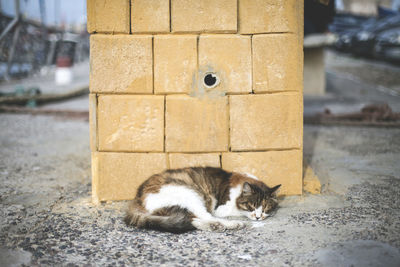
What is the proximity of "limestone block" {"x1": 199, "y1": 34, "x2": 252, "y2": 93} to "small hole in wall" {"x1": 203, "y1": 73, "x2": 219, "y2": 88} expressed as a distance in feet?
0.11

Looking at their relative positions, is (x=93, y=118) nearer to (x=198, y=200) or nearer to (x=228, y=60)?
(x=198, y=200)

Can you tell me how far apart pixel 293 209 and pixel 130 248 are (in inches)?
61.9

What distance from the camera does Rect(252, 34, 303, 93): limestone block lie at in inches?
139

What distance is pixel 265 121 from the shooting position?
11.9 ft

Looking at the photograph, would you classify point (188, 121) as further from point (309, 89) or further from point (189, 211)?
point (309, 89)

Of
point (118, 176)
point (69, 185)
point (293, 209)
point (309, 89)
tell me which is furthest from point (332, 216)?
point (309, 89)

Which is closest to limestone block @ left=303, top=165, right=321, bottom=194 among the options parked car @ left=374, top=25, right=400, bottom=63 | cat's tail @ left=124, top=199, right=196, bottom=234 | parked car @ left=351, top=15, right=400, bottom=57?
cat's tail @ left=124, top=199, right=196, bottom=234

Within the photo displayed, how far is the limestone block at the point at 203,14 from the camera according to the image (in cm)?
346

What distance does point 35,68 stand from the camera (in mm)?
15266

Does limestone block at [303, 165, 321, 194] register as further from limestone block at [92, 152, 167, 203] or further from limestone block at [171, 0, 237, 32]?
limestone block at [171, 0, 237, 32]

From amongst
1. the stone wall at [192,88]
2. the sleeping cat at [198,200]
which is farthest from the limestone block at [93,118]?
the sleeping cat at [198,200]

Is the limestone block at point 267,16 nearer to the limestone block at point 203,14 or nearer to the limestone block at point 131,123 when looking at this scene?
the limestone block at point 203,14

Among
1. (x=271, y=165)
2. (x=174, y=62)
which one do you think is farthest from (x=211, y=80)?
(x=271, y=165)

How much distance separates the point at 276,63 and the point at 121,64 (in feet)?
4.87
